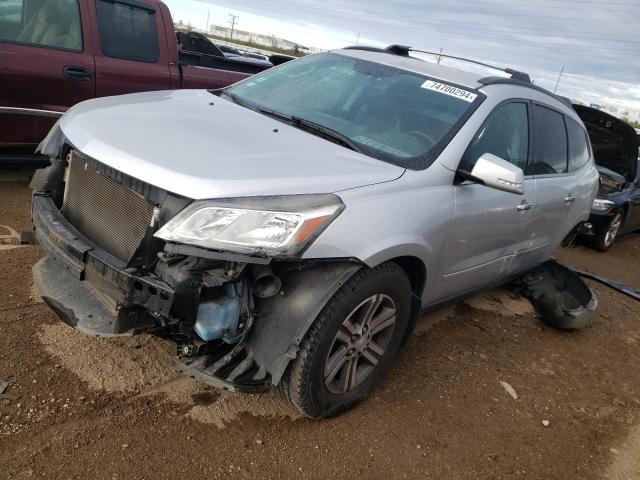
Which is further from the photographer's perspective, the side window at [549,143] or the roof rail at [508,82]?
the side window at [549,143]

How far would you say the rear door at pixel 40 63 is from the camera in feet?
15.9

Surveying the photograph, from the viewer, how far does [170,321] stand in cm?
229

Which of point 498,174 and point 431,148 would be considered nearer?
point 498,174

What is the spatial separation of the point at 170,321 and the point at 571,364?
324cm

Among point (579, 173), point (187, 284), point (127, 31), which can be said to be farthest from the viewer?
point (127, 31)

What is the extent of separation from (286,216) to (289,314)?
445mm

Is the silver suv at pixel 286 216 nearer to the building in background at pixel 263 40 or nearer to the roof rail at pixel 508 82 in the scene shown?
the roof rail at pixel 508 82

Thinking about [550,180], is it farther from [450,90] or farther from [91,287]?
[91,287]

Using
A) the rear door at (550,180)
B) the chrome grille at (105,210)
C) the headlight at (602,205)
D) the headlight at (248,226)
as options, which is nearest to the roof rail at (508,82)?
the rear door at (550,180)

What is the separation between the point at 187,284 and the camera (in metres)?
2.21

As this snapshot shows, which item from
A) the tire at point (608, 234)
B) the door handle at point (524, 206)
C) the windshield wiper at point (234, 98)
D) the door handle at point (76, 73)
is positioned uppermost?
the windshield wiper at point (234, 98)

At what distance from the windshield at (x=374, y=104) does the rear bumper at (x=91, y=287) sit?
1.40 metres

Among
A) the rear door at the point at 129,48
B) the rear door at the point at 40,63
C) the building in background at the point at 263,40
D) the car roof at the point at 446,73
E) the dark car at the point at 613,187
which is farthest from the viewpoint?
the building in background at the point at 263,40

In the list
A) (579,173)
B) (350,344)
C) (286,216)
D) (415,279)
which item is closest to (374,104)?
(415,279)
